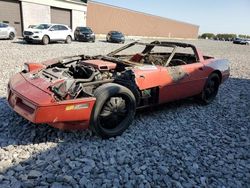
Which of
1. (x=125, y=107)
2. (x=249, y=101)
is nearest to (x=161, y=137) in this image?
(x=125, y=107)

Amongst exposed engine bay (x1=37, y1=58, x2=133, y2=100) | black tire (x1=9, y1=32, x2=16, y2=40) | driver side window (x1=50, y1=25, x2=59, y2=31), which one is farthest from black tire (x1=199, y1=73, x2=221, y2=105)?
black tire (x1=9, y1=32, x2=16, y2=40)

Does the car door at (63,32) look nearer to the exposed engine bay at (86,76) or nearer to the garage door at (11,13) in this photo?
the garage door at (11,13)

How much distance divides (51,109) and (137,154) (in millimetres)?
1282

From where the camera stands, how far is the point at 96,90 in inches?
144

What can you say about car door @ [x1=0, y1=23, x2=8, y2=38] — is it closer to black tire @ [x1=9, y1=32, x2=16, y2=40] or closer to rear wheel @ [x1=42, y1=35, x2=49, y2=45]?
black tire @ [x1=9, y1=32, x2=16, y2=40]

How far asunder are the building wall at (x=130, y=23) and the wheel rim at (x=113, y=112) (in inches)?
1197

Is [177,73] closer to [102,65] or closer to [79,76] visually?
[102,65]

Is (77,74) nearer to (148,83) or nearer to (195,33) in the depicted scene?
(148,83)

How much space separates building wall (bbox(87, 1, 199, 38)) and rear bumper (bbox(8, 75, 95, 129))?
100 feet

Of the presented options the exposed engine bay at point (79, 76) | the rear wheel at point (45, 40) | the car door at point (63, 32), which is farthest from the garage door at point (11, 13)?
the exposed engine bay at point (79, 76)

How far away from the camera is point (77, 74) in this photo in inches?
178

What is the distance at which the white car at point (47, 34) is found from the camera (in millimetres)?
17156

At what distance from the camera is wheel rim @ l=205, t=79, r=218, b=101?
5.79m

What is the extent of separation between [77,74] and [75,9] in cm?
2689
